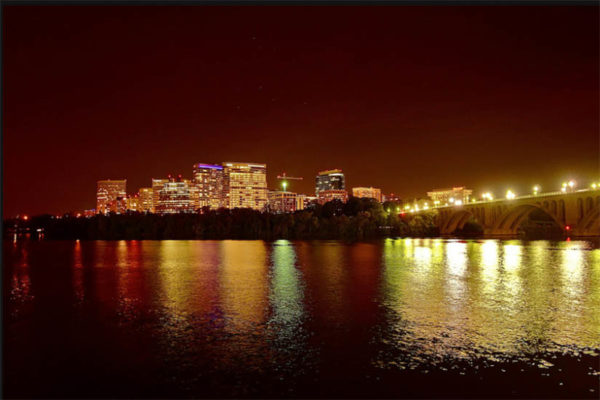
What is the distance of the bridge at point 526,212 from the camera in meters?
73.7

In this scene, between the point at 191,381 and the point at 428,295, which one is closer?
the point at 191,381

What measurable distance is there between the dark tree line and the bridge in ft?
25.8

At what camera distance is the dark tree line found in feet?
400

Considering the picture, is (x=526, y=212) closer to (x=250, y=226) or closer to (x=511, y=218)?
(x=511, y=218)

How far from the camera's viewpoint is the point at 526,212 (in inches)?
3866

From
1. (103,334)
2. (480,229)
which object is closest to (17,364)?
(103,334)

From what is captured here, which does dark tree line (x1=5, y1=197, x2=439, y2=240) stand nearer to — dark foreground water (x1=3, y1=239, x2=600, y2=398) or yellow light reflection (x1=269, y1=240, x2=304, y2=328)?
yellow light reflection (x1=269, y1=240, x2=304, y2=328)

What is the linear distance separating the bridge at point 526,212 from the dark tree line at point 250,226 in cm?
786

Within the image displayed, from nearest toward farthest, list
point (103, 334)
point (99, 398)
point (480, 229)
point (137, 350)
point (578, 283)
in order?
point (99, 398) < point (137, 350) < point (103, 334) < point (578, 283) < point (480, 229)

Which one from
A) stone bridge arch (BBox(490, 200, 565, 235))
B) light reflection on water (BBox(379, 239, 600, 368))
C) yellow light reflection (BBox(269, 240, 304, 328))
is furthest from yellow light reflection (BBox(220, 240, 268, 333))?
stone bridge arch (BBox(490, 200, 565, 235))

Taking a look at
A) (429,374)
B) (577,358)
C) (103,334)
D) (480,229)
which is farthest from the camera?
(480,229)

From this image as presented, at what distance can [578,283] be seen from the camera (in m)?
23.4

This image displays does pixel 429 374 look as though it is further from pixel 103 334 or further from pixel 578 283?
pixel 578 283

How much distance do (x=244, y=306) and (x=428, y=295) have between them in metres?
8.43
